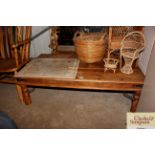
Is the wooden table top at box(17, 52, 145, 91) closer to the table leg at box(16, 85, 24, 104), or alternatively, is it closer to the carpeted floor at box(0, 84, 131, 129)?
the table leg at box(16, 85, 24, 104)

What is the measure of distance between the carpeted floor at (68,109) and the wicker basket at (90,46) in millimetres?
496

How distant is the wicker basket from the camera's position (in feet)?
5.29

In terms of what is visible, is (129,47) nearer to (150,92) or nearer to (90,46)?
(90,46)

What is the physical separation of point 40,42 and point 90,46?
3.72 feet

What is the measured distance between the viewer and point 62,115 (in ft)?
5.45

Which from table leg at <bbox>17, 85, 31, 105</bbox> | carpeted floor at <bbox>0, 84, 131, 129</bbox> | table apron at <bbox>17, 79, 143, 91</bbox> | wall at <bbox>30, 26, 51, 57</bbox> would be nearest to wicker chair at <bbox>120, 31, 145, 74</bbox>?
table apron at <bbox>17, 79, 143, 91</bbox>

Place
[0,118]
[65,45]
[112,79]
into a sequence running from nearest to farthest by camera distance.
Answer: [0,118]
[112,79]
[65,45]

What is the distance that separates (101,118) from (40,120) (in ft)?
2.15

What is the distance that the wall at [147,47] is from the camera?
1.39 meters

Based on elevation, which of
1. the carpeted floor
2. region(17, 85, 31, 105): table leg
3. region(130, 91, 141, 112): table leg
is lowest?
the carpeted floor

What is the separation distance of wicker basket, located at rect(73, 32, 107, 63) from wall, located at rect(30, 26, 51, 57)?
2.68 ft

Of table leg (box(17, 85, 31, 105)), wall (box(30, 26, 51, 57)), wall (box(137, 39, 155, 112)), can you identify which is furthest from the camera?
wall (box(30, 26, 51, 57))
